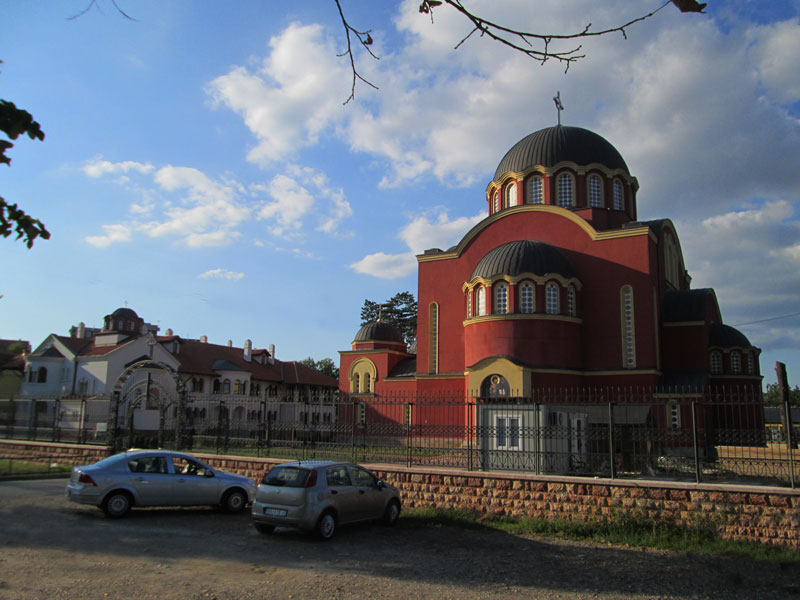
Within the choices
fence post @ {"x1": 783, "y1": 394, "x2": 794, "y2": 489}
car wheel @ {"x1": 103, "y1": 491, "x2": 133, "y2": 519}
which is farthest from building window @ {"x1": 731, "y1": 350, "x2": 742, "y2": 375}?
car wheel @ {"x1": 103, "y1": 491, "x2": 133, "y2": 519}

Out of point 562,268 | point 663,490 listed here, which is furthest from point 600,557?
point 562,268

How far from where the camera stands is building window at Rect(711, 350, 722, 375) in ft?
90.7

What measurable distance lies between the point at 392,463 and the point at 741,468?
22.9ft

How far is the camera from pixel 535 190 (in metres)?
28.8

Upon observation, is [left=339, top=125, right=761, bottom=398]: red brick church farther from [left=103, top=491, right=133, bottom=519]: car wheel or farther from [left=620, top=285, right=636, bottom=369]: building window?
[left=103, top=491, right=133, bottom=519]: car wheel

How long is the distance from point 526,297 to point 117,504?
16.6 meters

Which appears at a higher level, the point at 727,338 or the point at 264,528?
the point at 727,338

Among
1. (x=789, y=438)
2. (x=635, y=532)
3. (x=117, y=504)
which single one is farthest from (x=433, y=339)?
(x=789, y=438)

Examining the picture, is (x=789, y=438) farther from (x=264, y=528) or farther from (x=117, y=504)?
(x=117, y=504)

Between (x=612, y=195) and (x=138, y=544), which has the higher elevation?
(x=612, y=195)

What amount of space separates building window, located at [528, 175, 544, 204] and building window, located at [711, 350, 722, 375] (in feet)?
33.5

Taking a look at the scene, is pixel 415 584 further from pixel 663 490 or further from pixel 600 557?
pixel 663 490

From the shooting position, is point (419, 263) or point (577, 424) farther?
point (419, 263)

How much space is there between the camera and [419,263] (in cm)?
2964
